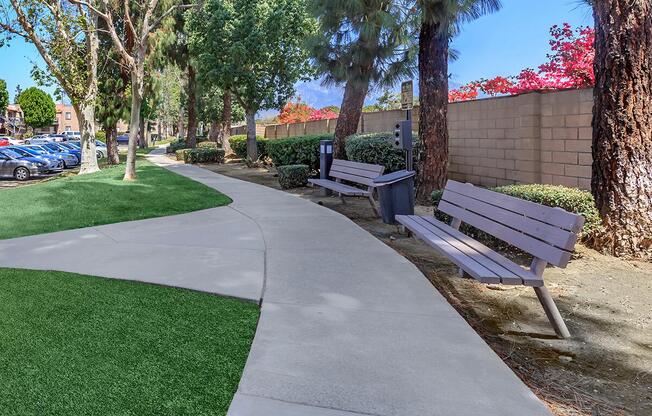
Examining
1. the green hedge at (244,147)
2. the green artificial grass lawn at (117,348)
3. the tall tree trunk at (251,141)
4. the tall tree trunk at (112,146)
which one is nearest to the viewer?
the green artificial grass lawn at (117,348)

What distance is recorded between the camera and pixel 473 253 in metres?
4.48

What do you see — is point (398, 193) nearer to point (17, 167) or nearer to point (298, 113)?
point (17, 167)

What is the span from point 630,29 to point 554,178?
9.73 ft

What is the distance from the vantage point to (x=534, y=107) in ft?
28.0

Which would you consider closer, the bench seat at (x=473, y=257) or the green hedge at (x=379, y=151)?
the bench seat at (x=473, y=257)

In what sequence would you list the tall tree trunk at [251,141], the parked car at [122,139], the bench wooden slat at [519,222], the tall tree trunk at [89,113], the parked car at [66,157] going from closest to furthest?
the bench wooden slat at [519,222] → the tall tree trunk at [89,113] → the tall tree trunk at [251,141] → the parked car at [66,157] → the parked car at [122,139]

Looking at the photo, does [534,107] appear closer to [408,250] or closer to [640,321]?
[408,250]

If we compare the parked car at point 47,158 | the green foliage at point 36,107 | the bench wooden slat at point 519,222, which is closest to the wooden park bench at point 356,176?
the bench wooden slat at point 519,222

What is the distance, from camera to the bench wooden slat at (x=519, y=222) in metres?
3.59

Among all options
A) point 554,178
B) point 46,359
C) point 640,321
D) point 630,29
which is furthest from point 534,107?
point 46,359

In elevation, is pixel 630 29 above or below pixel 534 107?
above

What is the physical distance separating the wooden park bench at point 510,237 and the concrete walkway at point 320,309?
0.44 m

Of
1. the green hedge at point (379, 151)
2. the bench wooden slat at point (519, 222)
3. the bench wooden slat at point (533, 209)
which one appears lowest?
the bench wooden slat at point (519, 222)

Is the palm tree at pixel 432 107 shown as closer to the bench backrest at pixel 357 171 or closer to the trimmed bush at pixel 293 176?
the bench backrest at pixel 357 171
